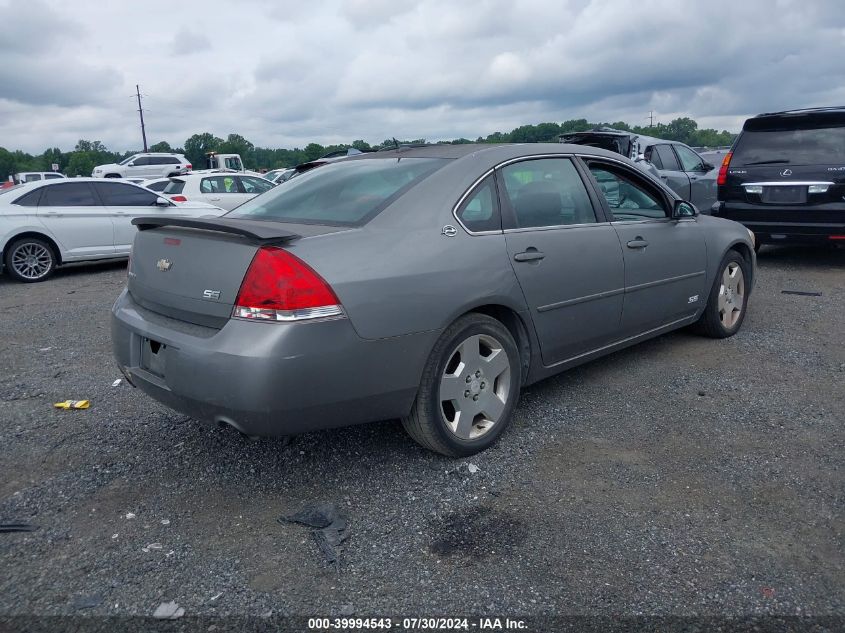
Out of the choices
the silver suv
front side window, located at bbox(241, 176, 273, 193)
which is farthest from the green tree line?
front side window, located at bbox(241, 176, 273, 193)

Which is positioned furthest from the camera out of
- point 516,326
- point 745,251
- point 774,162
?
point 774,162

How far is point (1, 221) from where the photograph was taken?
9.60m

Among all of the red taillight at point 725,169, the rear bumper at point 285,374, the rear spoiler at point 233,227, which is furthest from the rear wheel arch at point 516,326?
the red taillight at point 725,169

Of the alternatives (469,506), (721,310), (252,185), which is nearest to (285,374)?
(469,506)

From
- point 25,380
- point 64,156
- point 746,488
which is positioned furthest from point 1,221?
point 64,156

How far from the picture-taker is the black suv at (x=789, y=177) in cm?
818

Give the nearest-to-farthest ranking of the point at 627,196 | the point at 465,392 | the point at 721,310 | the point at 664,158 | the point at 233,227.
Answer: the point at 233,227 → the point at 465,392 → the point at 627,196 → the point at 721,310 → the point at 664,158

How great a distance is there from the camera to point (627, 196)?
4.88 m

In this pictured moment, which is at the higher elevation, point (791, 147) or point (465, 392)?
point (791, 147)

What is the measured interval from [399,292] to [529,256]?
952 millimetres

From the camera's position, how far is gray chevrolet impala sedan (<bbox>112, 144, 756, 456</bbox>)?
2939mm

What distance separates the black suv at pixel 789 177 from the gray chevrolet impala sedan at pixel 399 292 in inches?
182

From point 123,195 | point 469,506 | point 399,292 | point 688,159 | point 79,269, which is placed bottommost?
point 469,506

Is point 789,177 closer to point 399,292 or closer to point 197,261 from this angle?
point 399,292
